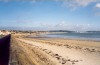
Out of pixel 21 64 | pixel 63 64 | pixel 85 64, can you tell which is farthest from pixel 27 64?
pixel 85 64

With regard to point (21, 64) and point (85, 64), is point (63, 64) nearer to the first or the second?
point (85, 64)

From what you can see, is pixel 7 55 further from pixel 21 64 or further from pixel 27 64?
pixel 27 64

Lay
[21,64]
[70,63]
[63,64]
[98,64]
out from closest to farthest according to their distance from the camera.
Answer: [21,64] < [63,64] < [70,63] < [98,64]

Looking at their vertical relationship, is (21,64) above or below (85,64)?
above

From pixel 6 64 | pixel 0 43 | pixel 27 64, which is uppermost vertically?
pixel 0 43

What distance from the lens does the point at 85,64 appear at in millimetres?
16719

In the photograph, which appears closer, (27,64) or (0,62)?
(0,62)

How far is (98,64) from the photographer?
1711 cm

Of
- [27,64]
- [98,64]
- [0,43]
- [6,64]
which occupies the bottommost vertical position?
[98,64]

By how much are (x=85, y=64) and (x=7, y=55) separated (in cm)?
1623

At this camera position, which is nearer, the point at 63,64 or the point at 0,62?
the point at 0,62

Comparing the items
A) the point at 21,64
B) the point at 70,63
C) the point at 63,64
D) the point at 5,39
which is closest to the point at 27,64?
the point at 21,64

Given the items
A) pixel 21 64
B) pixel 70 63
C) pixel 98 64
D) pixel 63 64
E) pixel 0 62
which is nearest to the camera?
pixel 0 62

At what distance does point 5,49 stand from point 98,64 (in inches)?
665
